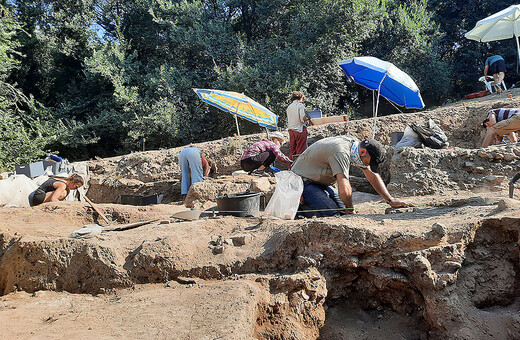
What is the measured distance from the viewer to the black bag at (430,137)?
19.7 feet

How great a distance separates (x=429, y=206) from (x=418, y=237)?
141 centimetres

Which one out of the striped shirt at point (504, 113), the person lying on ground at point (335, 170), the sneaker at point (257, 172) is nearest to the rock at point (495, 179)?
the striped shirt at point (504, 113)

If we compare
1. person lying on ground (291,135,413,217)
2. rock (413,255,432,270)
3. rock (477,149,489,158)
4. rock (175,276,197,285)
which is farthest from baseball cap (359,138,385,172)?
rock (477,149,489,158)

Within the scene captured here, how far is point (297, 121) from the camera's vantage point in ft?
24.0

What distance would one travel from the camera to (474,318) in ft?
8.48

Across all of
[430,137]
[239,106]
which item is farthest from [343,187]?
[239,106]

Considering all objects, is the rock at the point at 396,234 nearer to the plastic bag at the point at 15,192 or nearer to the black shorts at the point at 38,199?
the black shorts at the point at 38,199

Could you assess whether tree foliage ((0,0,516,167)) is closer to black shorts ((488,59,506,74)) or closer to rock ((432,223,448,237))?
black shorts ((488,59,506,74))

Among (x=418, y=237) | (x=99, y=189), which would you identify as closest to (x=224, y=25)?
(x=99, y=189)

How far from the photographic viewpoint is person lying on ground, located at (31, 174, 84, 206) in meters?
5.41

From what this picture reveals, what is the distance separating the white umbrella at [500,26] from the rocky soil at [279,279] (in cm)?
860

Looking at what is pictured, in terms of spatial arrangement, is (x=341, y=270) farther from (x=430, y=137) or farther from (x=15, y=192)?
(x=15, y=192)

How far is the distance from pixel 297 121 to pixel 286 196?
362 cm

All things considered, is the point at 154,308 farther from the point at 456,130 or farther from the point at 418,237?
the point at 456,130
